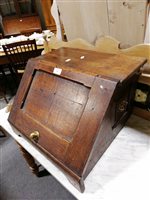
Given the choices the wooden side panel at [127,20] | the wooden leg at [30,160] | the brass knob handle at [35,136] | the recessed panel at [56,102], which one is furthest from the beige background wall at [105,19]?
the wooden leg at [30,160]

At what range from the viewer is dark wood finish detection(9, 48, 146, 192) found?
1.63 ft

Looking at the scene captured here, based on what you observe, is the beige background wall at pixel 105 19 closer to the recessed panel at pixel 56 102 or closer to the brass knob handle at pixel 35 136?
the recessed panel at pixel 56 102

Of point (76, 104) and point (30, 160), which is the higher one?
point (76, 104)

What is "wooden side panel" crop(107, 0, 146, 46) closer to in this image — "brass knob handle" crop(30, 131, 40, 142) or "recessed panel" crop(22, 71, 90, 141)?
"recessed panel" crop(22, 71, 90, 141)

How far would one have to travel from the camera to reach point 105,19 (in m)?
0.75

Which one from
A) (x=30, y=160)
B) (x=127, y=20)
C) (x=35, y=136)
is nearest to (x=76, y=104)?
(x=35, y=136)

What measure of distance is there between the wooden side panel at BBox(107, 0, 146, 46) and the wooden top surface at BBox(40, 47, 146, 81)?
0.36 feet

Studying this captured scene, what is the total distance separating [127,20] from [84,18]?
0.23 meters

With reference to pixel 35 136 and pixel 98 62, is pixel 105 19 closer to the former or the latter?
pixel 98 62

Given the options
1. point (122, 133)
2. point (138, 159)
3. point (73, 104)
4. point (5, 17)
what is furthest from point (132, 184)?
point (5, 17)

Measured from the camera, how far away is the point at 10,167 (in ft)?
5.15

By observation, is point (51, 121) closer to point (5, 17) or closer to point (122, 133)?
point (122, 133)

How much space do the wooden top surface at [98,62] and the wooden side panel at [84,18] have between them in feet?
0.36

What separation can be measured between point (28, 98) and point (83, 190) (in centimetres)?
44
